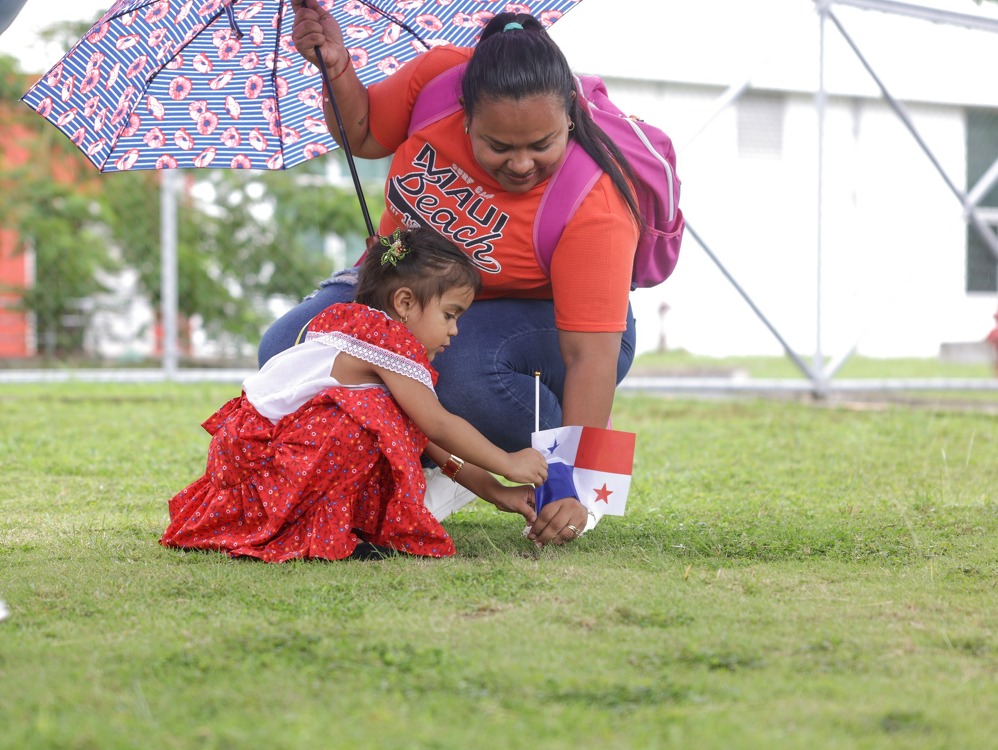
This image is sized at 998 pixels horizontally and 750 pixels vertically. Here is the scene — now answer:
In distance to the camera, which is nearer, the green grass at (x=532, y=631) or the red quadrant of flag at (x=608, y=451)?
the green grass at (x=532, y=631)

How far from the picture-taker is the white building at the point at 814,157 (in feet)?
19.6

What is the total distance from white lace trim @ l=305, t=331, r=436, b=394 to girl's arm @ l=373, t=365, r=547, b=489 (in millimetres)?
12

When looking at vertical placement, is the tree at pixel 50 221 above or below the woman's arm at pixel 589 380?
above

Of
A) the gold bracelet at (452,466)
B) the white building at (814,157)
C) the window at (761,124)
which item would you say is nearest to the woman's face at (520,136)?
the gold bracelet at (452,466)

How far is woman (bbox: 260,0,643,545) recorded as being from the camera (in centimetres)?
226

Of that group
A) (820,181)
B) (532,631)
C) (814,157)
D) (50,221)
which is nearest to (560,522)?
(532,631)

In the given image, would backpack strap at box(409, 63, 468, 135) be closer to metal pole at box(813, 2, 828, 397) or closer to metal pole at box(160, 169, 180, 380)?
metal pole at box(813, 2, 828, 397)

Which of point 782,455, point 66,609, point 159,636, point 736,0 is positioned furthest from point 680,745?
point 736,0

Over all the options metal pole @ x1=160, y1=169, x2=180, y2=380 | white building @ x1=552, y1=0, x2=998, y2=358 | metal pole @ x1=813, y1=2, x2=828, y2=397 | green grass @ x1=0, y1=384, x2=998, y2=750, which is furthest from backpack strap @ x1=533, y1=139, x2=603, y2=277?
metal pole @ x1=160, y1=169, x2=180, y2=380

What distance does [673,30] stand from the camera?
665 centimetres

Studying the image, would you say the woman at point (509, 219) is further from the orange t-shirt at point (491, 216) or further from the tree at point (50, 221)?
the tree at point (50, 221)

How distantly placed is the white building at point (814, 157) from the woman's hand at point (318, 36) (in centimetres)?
350

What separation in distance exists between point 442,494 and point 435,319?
Result: 1.24 ft

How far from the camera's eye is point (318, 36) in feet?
8.12
